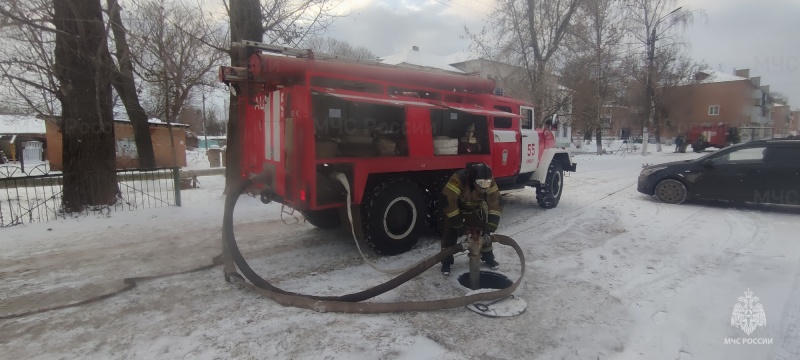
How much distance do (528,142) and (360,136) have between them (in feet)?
13.3

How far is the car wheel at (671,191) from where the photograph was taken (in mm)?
8266

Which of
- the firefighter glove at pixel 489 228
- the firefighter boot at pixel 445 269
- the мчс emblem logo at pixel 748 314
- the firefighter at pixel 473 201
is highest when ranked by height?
the firefighter at pixel 473 201

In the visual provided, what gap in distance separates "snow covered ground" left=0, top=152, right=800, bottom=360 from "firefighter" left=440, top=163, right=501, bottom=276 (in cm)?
69

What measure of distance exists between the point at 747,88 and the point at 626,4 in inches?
320

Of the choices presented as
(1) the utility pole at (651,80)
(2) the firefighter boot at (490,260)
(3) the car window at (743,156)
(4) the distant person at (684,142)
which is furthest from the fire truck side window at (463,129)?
(4) the distant person at (684,142)

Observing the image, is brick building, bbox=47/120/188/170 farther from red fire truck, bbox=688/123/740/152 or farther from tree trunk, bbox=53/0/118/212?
red fire truck, bbox=688/123/740/152

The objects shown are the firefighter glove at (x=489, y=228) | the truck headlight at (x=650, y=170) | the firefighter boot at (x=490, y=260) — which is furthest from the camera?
the truck headlight at (x=650, y=170)

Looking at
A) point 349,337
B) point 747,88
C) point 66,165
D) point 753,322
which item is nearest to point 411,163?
point 349,337

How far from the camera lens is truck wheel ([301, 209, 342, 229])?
596cm

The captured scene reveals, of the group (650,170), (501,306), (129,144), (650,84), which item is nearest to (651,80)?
(650,84)

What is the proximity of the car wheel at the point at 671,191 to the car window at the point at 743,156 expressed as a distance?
0.82 metres

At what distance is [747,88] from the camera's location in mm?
18562

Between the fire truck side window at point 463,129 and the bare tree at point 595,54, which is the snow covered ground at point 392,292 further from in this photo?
the bare tree at point 595,54

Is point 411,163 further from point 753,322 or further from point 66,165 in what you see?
point 66,165
